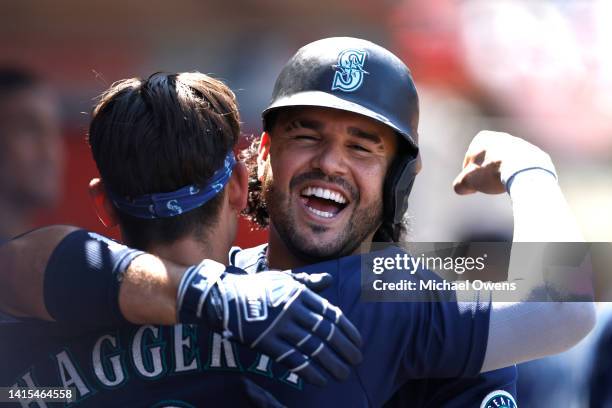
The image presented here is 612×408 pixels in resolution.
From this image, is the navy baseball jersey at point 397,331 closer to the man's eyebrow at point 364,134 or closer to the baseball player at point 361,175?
the baseball player at point 361,175

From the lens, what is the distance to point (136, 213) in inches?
74.1

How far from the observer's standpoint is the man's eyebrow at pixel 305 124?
2416mm

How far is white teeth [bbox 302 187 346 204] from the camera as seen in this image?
7.86 feet

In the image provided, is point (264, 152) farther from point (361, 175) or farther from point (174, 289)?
point (174, 289)

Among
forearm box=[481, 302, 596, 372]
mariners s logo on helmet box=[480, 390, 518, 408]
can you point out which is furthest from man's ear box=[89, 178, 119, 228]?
mariners s logo on helmet box=[480, 390, 518, 408]

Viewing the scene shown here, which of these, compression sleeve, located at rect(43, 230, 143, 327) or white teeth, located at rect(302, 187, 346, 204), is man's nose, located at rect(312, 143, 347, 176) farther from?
compression sleeve, located at rect(43, 230, 143, 327)

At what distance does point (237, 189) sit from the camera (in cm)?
201

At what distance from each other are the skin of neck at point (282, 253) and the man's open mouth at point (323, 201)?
0.13 meters

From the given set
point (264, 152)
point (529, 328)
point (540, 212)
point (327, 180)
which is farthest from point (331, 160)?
point (529, 328)

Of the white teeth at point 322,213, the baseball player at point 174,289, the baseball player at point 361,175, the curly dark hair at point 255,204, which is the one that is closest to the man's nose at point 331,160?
the baseball player at point 361,175

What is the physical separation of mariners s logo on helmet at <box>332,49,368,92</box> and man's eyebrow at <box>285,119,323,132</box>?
0.37 feet

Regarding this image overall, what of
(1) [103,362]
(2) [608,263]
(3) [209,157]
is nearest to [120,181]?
(3) [209,157]

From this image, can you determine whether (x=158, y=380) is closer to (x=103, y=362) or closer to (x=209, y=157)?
(x=103, y=362)

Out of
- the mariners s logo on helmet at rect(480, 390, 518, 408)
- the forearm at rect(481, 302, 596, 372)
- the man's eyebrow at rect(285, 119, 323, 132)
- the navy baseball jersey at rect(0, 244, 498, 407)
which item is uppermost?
the man's eyebrow at rect(285, 119, 323, 132)
